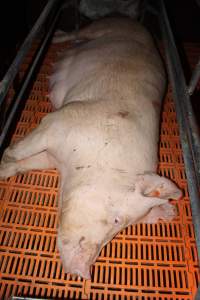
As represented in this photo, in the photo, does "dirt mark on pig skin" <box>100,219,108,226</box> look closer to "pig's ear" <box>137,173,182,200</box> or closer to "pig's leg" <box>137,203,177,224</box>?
"pig's ear" <box>137,173,182,200</box>

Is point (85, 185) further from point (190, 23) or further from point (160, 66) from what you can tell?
point (190, 23)

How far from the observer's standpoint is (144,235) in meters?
2.48

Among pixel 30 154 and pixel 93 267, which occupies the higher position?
pixel 30 154

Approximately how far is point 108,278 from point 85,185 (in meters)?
0.83

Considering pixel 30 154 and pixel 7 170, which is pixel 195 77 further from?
pixel 7 170

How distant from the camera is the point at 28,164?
263cm

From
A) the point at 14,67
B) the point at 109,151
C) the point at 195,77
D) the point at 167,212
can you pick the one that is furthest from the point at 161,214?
the point at 14,67

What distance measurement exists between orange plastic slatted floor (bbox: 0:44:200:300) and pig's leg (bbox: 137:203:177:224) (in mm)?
57

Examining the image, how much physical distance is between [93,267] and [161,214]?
0.72m

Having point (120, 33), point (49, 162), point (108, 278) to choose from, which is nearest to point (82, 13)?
point (120, 33)

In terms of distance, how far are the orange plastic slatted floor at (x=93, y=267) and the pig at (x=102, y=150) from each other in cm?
14

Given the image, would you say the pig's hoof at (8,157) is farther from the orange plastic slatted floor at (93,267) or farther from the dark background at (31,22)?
the dark background at (31,22)

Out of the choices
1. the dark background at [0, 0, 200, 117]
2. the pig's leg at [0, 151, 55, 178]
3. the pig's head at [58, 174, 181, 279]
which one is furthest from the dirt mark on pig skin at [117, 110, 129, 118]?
the dark background at [0, 0, 200, 117]

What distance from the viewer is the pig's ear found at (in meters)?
2.02
